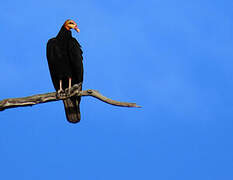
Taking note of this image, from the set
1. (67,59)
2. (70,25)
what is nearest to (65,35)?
(70,25)

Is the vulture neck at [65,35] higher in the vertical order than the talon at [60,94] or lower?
higher

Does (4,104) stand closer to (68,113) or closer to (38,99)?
(38,99)

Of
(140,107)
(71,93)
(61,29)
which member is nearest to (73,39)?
(61,29)

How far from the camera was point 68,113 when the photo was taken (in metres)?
7.84

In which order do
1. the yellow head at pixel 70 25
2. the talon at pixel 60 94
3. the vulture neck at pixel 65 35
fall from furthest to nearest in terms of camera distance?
A: the vulture neck at pixel 65 35, the yellow head at pixel 70 25, the talon at pixel 60 94

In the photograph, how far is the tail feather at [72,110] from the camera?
7.81 m

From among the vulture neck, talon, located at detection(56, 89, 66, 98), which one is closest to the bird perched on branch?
the vulture neck

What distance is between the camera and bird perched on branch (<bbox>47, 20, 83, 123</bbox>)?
7.78m

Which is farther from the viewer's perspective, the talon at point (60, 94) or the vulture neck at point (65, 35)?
the vulture neck at point (65, 35)

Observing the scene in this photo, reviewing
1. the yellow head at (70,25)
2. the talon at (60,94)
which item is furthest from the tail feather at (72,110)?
the yellow head at (70,25)

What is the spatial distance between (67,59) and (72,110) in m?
0.79

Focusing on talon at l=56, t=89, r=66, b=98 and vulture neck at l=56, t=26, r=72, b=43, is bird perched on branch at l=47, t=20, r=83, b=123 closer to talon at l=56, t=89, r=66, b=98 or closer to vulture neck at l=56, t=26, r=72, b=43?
vulture neck at l=56, t=26, r=72, b=43

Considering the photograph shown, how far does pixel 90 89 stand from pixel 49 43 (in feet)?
5.52

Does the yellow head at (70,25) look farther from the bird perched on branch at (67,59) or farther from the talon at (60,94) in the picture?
the talon at (60,94)
